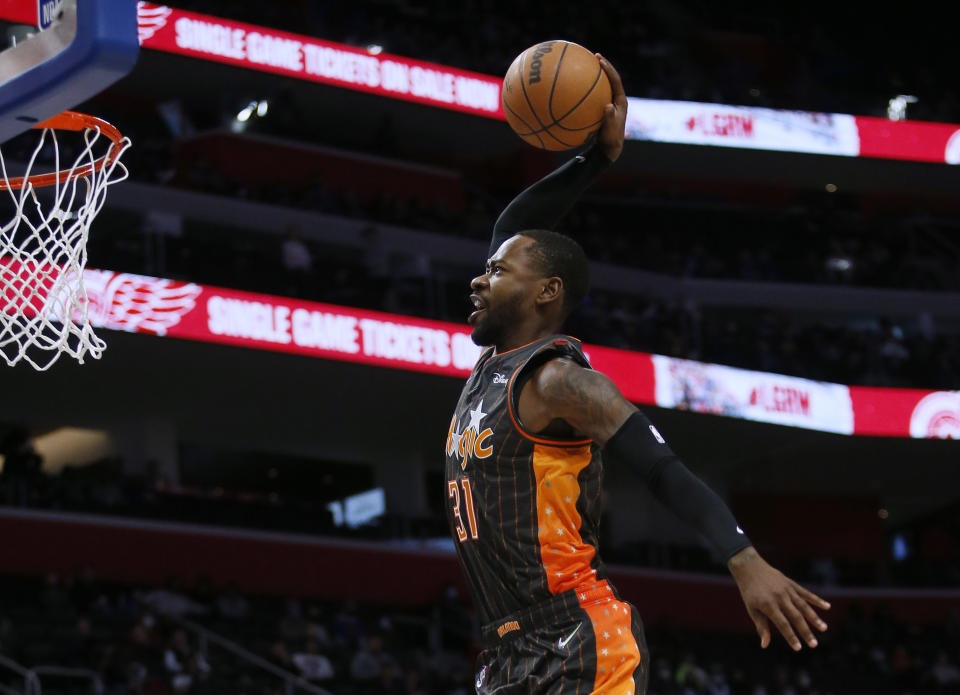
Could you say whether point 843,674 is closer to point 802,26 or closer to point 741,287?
point 741,287

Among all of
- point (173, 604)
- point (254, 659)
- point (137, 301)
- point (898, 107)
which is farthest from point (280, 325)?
point (898, 107)

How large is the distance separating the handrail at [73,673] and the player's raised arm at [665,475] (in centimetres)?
890

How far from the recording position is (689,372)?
20781mm

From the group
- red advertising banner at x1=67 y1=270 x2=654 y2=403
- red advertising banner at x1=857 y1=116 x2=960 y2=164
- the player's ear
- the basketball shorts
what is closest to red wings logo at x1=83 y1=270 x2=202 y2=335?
red advertising banner at x1=67 y1=270 x2=654 y2=403

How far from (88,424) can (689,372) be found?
27.5 ft

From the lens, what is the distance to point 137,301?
54.3 ft

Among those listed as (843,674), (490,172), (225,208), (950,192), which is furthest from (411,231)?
(950,192)

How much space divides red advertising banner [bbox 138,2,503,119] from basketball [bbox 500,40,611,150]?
14.7 m

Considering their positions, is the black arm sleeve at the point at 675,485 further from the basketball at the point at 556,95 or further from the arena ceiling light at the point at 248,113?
the arena ceiling light at the point at 248,113

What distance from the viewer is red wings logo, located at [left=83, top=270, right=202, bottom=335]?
51.9 ft

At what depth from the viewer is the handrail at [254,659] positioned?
1375 cm

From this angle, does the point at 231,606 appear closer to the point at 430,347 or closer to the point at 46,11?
the point at 430,347

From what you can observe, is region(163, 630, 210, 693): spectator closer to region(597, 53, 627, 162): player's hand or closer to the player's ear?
region(597, 53, 627, 162): player's hand

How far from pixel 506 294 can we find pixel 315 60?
18.0m
